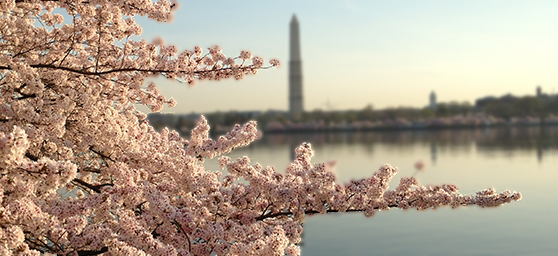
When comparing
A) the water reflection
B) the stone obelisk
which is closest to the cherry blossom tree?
the water reflection

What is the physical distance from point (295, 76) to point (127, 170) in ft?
458

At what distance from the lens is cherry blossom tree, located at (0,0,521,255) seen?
490 cm

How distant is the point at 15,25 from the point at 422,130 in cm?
12026

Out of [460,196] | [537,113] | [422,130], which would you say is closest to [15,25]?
[460,196]

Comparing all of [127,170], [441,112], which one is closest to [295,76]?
[441,112]

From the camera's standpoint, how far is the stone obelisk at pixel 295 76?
134 metres

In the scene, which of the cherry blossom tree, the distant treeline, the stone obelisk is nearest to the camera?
the cherry blossom tree

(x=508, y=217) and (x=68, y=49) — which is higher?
(x=68, y=49)

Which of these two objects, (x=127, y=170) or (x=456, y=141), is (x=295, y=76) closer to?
(x=456, y=141)

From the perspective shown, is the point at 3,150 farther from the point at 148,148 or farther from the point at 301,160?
the point at 301,160

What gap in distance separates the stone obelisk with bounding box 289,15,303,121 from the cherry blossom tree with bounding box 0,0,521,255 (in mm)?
119765

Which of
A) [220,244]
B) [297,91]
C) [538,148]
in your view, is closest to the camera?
[220,244]

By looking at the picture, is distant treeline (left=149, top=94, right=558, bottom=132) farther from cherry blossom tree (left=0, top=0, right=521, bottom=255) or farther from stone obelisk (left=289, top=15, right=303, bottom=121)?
cherry blossom tree (left=0, top=0, right=521, bottom=255)

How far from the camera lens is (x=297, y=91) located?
5694 inches
